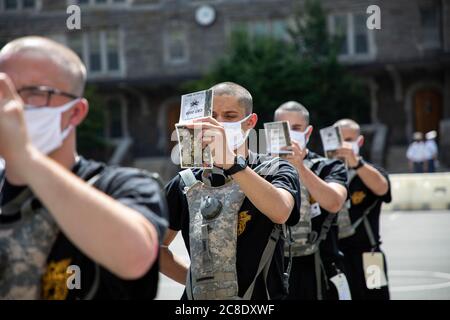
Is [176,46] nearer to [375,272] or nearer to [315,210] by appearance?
[375,272]

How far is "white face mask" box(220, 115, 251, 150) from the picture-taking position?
4102 millimetres

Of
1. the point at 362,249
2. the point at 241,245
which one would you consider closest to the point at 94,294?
the point at 241,245

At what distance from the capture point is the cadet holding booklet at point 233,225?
402 cm

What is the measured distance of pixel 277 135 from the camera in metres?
5.18

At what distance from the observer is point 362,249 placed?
7277 mm

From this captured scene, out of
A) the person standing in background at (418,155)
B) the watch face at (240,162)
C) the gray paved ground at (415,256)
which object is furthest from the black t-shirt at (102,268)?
the person standing in background at (418,155)

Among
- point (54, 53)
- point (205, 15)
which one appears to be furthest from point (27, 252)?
point (205, 15)

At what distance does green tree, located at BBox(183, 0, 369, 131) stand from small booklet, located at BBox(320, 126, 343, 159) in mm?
23348

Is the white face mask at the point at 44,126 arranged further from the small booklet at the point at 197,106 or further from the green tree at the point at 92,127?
the green tree at the point at 92,127

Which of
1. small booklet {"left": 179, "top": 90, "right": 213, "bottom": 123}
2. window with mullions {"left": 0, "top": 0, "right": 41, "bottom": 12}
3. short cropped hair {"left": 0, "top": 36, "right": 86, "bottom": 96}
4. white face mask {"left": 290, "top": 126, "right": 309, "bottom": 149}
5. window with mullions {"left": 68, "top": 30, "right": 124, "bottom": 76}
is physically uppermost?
window with mullions {"left": 0, "top": 0, "right": 41, "bottom": 12}

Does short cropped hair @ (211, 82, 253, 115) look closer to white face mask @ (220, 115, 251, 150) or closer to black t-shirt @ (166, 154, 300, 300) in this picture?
white face mask @ (220, 115, 251, 150)

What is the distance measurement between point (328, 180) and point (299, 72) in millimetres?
25374

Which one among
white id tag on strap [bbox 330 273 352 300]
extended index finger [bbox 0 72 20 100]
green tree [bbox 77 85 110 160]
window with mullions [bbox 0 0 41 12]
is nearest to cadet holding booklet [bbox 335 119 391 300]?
white id tag on strap [bbox 330 273 352 300]
